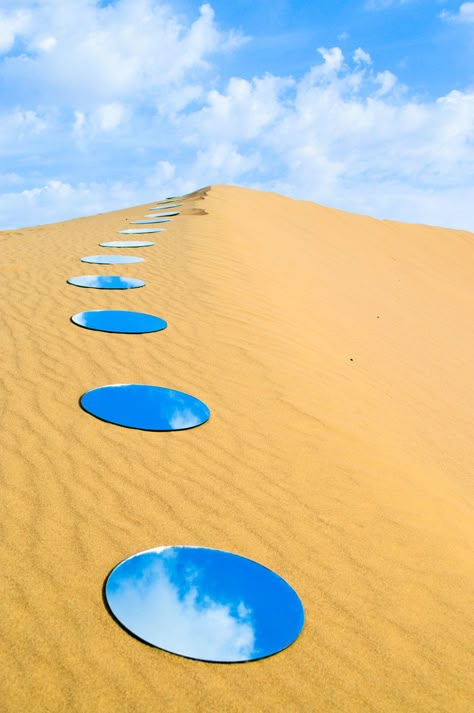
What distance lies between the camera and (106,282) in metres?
7.18

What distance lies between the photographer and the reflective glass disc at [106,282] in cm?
706

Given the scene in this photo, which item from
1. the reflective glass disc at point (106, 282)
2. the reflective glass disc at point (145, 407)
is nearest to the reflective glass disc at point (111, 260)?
the reflective glass disc at point (106, 282)

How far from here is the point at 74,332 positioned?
220 inches

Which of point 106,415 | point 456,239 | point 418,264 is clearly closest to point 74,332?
point 106,415

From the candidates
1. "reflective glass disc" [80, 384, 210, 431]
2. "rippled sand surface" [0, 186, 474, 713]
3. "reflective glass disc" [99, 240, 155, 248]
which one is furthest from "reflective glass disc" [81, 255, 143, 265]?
"reflective glass disc" [80, 384, 210, 431]

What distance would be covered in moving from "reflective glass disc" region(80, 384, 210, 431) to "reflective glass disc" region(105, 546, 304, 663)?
1310 mm

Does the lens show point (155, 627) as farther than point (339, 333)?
No

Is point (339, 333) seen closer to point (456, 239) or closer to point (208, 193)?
point (208, 193)

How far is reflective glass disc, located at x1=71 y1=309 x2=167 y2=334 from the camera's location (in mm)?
5648

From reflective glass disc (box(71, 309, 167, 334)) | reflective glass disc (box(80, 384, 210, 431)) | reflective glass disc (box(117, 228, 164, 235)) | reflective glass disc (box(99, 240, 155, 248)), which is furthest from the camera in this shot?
reflective glass disc (box(117, 228, 164, 235))

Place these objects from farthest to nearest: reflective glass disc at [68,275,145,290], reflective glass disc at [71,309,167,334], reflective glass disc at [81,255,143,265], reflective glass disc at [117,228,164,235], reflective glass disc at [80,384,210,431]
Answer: reflective glass disc at [117,228,164,235]
reflective glass disc at [81,255,143,265]
reflective glass disc at [68,275,145,290]
reflective glass disc at [71,309,167,334]
reflective glass disc at [80,384,210,431]

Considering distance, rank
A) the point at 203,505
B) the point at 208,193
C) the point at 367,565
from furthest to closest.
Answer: the point at 208,193
the point at 203,505
the point at 367,565

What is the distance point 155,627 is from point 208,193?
16162 mm

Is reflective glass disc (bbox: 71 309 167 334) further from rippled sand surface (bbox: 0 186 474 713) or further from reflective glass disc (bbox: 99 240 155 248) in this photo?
reflective glass disc (bbox: 99 240 155 248)
